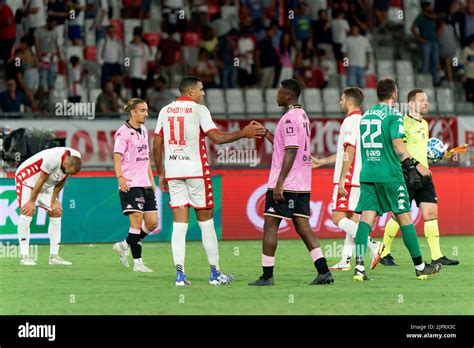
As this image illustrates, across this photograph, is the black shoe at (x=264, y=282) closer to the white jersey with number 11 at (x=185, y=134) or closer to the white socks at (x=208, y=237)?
A: the white socks at (x=208, y=237)

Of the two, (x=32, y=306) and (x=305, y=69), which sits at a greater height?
(x=305, y=69)

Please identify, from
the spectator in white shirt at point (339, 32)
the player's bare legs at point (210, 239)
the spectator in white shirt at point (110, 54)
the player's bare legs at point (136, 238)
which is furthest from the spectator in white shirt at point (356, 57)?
the player's bare legs at point (210, 239)

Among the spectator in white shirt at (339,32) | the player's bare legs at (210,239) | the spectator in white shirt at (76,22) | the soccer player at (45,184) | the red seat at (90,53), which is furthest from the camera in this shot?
the spectator in white shirt at (339,32)

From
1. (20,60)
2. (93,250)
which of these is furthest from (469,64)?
(93,250)

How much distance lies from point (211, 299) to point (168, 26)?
1521 centimetres

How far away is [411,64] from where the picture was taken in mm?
28172

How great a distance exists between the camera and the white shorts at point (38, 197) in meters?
16.4

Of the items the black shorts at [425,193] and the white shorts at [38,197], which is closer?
the black shorts at [425,193]

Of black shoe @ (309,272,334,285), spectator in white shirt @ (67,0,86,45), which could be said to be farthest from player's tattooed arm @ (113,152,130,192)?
spectator in white shirt @ (67,0,86,45)

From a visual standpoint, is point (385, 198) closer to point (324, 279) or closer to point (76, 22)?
point (324, 279)

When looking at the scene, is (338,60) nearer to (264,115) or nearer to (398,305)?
(264,115)

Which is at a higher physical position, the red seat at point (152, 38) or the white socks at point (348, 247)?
the red seat at point (152, 38)

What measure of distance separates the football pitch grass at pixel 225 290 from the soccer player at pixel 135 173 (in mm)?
469

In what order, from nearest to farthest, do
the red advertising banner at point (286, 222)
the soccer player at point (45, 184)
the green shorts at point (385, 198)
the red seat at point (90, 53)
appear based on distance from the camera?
1. the green shorts at point (385, 198)
2. the soccer player at point (45, 184)
3. the red advertising banner at point (286, 222)
4. the red seat at point (90, 53)
